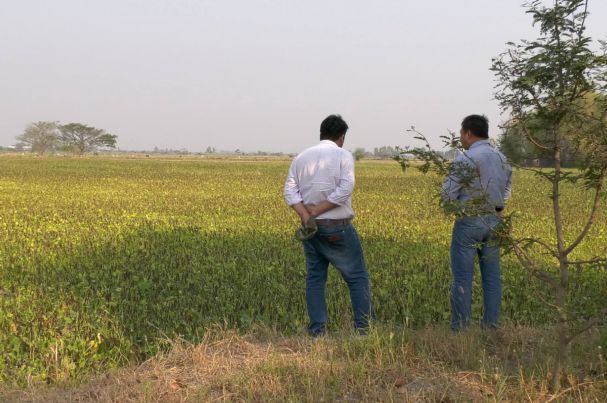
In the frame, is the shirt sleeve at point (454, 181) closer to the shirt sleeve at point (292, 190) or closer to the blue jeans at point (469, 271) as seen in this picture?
the blue jeans at point (469, 271)

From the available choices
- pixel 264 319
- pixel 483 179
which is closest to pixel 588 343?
pixel 483 179

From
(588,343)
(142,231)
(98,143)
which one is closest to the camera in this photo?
(588,343)

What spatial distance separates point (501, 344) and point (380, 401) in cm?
160

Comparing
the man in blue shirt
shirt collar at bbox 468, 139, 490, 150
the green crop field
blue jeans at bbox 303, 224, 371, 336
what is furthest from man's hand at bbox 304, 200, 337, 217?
shirt collar at bbox 468, 139, 490, 150

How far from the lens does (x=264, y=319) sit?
531cm

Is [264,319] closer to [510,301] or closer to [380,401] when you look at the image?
[380,401]

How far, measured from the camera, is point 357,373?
3375 millimetres

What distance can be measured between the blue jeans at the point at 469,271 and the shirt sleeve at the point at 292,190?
1382mm

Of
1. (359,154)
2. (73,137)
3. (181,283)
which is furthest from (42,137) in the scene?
(181,283)

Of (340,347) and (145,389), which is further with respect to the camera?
(340,347)

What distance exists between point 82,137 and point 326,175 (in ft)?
421

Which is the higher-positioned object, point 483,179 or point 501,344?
point 483,179

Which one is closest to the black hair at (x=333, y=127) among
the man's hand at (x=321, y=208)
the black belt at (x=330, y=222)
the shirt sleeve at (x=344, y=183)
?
the shirt sleeve at (x=344, y=183)

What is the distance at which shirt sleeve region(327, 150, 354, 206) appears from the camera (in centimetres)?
414
